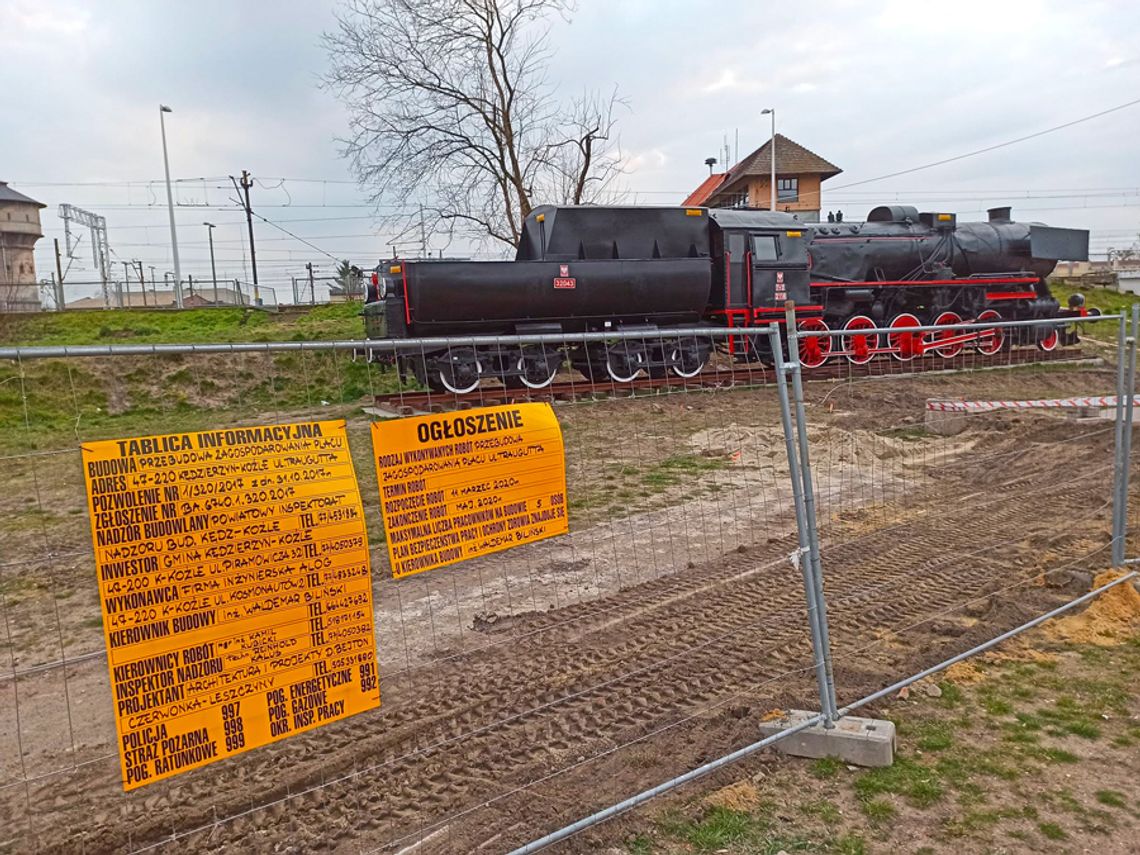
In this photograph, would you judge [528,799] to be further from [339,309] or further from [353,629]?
[339,309]

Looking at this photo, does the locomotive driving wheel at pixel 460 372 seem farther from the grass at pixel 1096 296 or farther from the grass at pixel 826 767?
the grass at pixel 1096 296

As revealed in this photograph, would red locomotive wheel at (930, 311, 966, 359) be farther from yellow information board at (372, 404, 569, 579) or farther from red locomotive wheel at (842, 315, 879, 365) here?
yellow information board at (372, 404, 569, 579)

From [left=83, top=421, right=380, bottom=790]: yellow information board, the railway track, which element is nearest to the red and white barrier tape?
the railway track

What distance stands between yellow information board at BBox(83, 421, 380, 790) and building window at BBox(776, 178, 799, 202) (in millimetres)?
50766

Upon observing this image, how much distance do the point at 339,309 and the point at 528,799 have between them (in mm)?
24727

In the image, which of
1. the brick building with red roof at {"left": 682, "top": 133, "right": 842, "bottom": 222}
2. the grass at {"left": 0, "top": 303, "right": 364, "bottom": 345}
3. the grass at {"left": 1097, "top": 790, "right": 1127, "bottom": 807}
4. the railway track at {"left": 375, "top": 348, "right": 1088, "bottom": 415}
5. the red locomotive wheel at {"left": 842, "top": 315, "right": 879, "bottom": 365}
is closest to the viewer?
the grass at {"left": 1097, "top": 790, "right": 1127, "bottom": 807}

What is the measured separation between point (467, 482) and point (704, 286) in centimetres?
1297

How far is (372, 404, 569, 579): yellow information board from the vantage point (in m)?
2.91

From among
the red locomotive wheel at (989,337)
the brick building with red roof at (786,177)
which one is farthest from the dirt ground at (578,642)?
the brick building with red roof at (786,177)

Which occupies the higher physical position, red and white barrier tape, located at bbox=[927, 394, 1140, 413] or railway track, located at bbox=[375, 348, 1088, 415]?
railway track, located at bbox=[375, 348, 1088, 415]

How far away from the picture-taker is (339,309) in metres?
26.2

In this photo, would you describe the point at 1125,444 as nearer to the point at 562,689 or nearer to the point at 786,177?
the point at 562,689

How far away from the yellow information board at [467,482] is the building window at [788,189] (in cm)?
5001

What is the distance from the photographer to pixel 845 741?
344 cm
